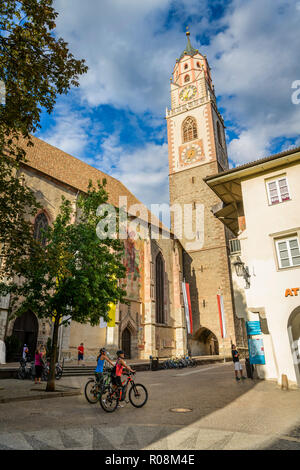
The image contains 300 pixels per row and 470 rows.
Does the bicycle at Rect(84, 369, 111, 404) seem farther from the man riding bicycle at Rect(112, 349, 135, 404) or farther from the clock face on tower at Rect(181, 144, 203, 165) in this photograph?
the clock face on tower at Rect(181, 144, 203, 165)

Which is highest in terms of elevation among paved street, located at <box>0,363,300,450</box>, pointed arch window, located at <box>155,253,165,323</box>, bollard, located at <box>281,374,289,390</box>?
pointed arch window, located at <box>155,253,165,323</box>

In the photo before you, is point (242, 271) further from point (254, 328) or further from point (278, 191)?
point (278, 191)

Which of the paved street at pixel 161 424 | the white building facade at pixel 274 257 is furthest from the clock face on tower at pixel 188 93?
the paved street at pixel 161 424

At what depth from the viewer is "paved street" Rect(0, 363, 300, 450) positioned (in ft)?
15.3

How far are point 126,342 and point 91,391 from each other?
1971cm

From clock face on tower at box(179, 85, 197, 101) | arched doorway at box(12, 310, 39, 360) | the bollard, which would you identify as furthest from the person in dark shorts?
clock face on tower at box(179, 85, 197, 101)

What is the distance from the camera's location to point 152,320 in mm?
28938

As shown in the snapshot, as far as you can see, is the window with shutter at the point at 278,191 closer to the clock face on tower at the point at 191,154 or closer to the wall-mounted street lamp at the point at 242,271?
the wall-mounted street lamp at the point at 242,271

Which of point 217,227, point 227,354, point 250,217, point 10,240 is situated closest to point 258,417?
point 10,240

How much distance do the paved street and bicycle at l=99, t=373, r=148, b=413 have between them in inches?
9.3

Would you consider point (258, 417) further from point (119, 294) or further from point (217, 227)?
point (217, 227)

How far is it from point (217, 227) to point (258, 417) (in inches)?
1112

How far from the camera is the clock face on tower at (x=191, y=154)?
38094 millimetres
